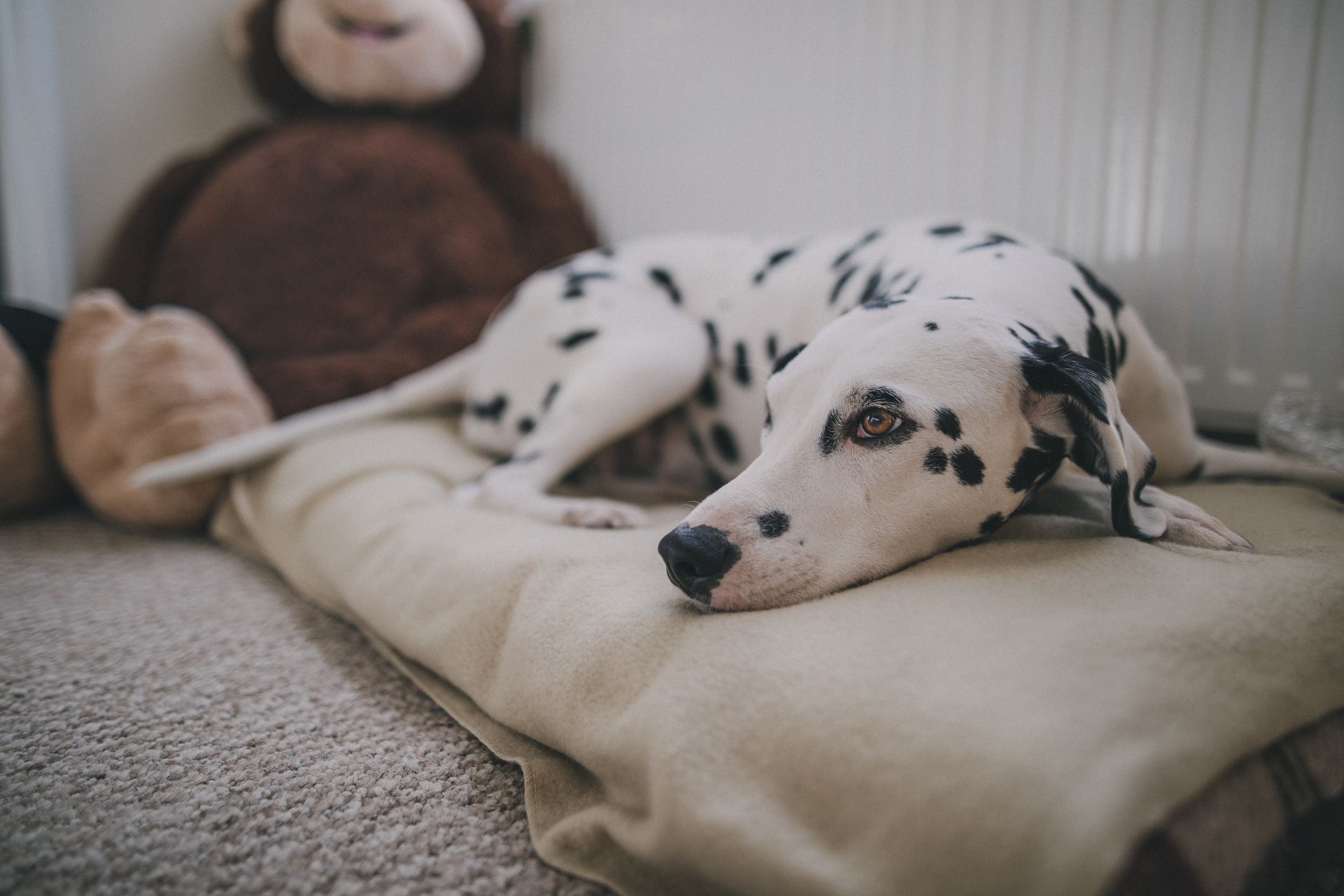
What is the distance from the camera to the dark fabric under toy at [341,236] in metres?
2.17

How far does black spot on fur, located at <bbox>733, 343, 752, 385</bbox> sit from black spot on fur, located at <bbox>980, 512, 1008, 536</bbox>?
0.71 meters

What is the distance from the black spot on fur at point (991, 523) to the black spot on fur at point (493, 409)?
108 cm

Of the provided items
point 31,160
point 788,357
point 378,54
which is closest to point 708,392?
point 788,357

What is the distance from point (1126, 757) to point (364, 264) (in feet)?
7.16

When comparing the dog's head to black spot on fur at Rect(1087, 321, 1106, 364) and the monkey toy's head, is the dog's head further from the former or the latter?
the monkey toy's head

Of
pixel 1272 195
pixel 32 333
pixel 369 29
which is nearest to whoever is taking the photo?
pixel 1272 195

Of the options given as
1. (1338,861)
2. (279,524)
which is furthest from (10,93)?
(1338,861)

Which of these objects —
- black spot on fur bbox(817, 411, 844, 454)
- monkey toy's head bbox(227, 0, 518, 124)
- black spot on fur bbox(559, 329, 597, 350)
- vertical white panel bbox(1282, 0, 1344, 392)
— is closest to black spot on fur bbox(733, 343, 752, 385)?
black spot on fur bbox(559, 329, 597, 350)

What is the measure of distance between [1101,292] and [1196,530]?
470 mm

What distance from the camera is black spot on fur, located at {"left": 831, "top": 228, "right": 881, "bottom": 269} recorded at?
155 centimetres

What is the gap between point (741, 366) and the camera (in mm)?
1617

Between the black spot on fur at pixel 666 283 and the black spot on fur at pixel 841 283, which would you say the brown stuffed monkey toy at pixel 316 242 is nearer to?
the black spot on fur at pixel 666 283

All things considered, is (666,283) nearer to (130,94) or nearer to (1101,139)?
(1101,139)

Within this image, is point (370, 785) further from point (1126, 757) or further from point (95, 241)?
point (95, 241)
